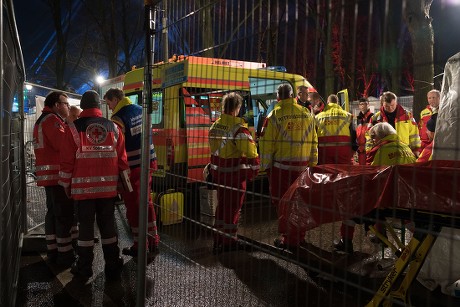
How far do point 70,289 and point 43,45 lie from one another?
100 ft

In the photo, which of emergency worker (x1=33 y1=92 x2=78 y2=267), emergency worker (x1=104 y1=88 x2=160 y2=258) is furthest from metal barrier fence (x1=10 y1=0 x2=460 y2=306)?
emergency worker (x1=33 y1=92 x2=78 y2=267)

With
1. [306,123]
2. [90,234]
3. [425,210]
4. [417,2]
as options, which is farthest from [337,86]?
[417,2]

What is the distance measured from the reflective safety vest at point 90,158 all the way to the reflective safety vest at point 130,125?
588 mm

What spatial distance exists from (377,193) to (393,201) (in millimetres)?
130

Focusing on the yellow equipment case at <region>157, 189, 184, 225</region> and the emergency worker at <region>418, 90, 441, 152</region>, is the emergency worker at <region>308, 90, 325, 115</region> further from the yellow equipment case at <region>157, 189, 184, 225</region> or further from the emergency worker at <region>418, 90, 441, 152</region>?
the emergency worker at <region>418, 90, 441, 152</region>

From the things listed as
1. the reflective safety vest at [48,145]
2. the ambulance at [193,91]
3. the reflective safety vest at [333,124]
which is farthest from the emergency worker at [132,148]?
the reflective safety vest at [333,124]

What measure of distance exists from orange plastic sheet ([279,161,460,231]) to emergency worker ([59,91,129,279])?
82.1 inches

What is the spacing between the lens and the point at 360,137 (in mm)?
7602

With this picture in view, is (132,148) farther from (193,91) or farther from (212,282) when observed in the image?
(212,282)

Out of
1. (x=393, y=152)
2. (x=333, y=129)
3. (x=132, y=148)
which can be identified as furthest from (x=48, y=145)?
(x=393, y=152)

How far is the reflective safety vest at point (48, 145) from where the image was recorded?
14.8 feet

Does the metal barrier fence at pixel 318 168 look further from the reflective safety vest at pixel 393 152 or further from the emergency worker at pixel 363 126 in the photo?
the emergency worker at pixel 363 126

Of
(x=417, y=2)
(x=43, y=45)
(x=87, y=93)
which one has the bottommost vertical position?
(x=87, y=93)

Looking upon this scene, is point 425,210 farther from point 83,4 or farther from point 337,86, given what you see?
point 83,4
